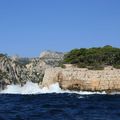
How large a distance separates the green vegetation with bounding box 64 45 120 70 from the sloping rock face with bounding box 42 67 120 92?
11.4 ft

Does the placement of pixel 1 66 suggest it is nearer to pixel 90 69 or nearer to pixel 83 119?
pixel 90 69

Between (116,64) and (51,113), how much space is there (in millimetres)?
54362

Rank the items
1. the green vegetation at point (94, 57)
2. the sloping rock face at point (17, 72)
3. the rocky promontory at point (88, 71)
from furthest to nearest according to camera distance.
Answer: the sloping rock face at point (17, 72)
the green vegetation at point (94, 57)
the rocky promontory at point (88, 71)

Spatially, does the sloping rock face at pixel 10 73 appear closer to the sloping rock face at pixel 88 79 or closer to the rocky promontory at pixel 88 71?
the rocky promontory at pixel 88 71

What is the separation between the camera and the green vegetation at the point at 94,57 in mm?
101000

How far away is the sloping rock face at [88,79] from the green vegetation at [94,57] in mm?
3470

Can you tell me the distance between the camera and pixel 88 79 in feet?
306

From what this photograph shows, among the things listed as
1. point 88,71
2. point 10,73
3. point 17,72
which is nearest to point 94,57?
point 88,71

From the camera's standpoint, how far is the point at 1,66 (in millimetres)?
148625

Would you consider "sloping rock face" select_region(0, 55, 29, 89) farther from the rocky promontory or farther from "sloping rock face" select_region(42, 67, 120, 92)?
"sloping rock face" select_region(42, 67, 120, 92)

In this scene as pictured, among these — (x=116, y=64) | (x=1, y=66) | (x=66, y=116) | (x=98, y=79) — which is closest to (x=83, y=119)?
(x=66, y=116)

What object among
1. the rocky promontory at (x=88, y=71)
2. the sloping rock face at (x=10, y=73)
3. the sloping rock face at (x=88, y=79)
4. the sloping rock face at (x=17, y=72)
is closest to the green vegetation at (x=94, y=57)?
the rocky promontory at (x=88, y=71)

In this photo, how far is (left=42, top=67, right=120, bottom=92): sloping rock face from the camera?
303ft

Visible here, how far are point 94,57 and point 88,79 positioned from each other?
12.0m
